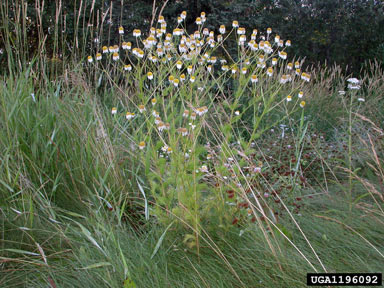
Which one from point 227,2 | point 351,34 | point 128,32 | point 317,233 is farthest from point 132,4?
point 317,233

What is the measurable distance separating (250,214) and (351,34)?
13.2 metres

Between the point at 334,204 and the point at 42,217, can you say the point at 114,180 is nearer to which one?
the point at 42,217

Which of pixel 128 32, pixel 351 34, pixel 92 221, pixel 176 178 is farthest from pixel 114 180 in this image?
pixel 351 34

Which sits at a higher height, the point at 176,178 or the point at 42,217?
the point at 176,178

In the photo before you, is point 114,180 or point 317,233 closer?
point 317,233

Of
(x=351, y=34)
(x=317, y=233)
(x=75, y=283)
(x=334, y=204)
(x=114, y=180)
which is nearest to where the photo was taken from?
(x=75, y=283)

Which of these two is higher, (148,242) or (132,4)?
(132,4)

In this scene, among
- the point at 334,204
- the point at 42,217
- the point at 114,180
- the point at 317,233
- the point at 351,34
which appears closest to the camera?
the point at 317,233

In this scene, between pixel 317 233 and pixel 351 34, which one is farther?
pixel 351 34

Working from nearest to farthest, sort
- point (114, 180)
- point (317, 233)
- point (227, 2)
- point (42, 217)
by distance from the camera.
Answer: point (317, 233)
point (42, 217)
point (114, 180)
point (227, 2)

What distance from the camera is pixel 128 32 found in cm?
961

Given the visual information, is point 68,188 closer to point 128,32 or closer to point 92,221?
point 92,221

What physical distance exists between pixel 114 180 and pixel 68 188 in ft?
0.97

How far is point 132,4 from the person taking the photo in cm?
962
